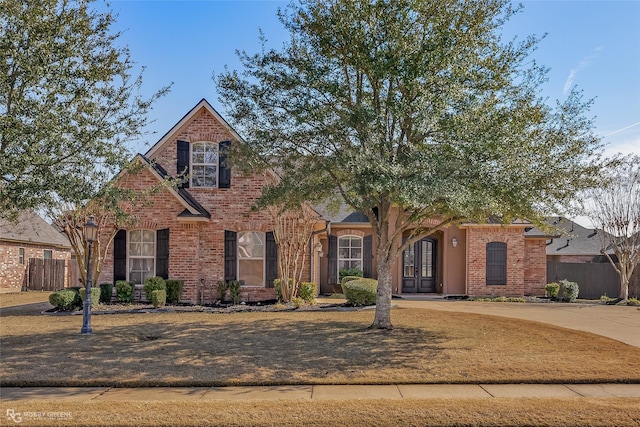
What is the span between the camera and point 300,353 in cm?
932

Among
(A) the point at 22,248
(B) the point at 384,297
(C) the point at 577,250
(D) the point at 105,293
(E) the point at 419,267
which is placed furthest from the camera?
(C) the point at 577,250

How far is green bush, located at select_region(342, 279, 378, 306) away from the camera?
15.9 metres

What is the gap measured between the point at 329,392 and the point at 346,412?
42.2 inches

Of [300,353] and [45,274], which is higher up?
[45,274]

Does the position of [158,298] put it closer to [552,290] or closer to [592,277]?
[552,290]

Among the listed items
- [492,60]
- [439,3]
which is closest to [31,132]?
[439,3]

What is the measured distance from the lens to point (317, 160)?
11180 mm

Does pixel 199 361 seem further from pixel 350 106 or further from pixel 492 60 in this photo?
pixel 492 60

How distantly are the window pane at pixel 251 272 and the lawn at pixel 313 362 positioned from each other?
3529 mm

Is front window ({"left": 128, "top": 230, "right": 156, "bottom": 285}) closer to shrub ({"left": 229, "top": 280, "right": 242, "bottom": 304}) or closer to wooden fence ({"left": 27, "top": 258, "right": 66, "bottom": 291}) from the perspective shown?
shrub ({"left": 229, "top": 280, "right": 242, "bottom": 304})

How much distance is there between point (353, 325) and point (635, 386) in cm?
603

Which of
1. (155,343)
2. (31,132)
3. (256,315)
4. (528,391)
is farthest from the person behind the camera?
(256,315)

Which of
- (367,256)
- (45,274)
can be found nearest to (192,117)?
(367,256)
